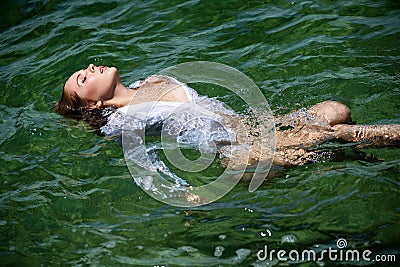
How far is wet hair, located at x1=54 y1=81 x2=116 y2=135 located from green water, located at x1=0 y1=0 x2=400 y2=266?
0.93 feet

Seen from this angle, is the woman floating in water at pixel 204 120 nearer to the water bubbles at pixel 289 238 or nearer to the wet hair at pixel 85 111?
the wet hair at pixel 85 111

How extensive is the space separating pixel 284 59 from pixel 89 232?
124 inches

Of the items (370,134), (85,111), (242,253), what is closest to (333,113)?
(370,134)

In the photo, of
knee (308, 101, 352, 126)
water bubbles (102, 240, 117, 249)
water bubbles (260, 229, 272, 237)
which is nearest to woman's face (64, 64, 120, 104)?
water bubbles (102, 240, 117, 249)

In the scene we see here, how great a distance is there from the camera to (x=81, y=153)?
5.12 metres

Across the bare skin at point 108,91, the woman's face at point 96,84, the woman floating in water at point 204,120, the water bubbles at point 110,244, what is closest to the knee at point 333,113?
the woman floating in water at point 204,120

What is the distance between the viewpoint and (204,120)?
4.71m

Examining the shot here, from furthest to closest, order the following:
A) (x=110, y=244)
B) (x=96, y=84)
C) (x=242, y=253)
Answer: (x=96, y=84) → (x=110, y=244) → (x=242, y=253)

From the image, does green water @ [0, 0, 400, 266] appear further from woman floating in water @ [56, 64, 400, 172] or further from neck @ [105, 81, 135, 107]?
neck @ [105, 81, 135, 107]

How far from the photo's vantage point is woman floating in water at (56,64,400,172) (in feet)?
14.4

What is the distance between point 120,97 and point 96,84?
26 centimetres

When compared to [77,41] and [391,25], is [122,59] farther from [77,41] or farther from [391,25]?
[391,25]

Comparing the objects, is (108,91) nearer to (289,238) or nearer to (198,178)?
(198,178)

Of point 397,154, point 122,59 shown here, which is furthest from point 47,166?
point 397,154
